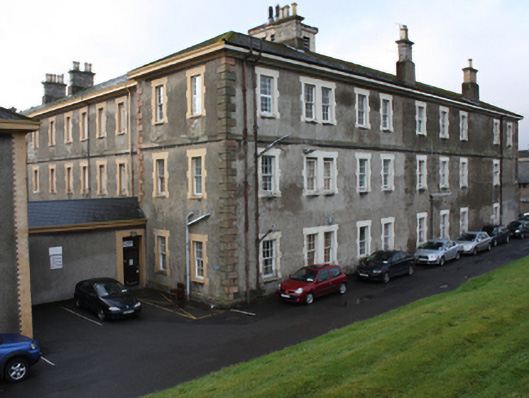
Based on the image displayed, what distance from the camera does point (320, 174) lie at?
2623 centimetres

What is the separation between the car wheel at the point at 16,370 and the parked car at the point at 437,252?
79.4 ft

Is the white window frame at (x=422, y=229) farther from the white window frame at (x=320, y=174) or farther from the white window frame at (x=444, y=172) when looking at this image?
the white window frame at (x=320, y=174)

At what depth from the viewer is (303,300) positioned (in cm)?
2158

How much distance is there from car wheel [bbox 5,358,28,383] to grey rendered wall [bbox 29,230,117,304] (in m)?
9.91

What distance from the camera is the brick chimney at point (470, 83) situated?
4441cm

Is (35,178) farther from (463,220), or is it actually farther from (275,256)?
(463,220)

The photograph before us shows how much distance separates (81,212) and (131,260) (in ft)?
12.4

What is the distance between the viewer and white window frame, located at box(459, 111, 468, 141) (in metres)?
39.7

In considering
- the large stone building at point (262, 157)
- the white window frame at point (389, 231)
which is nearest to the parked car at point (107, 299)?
the large stone building at point (262, 157)

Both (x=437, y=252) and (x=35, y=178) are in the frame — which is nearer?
(x=437, y=252)

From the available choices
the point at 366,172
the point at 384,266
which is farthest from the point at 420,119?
the point at 384,266

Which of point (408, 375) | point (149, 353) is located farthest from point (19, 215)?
point (408, 375)

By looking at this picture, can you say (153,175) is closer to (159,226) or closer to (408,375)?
(159,226)

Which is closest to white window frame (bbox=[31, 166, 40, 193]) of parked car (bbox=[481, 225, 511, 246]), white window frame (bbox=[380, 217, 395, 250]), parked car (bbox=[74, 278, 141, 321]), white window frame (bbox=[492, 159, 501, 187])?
parked car (bbox=[74, 278, 141, 321])
